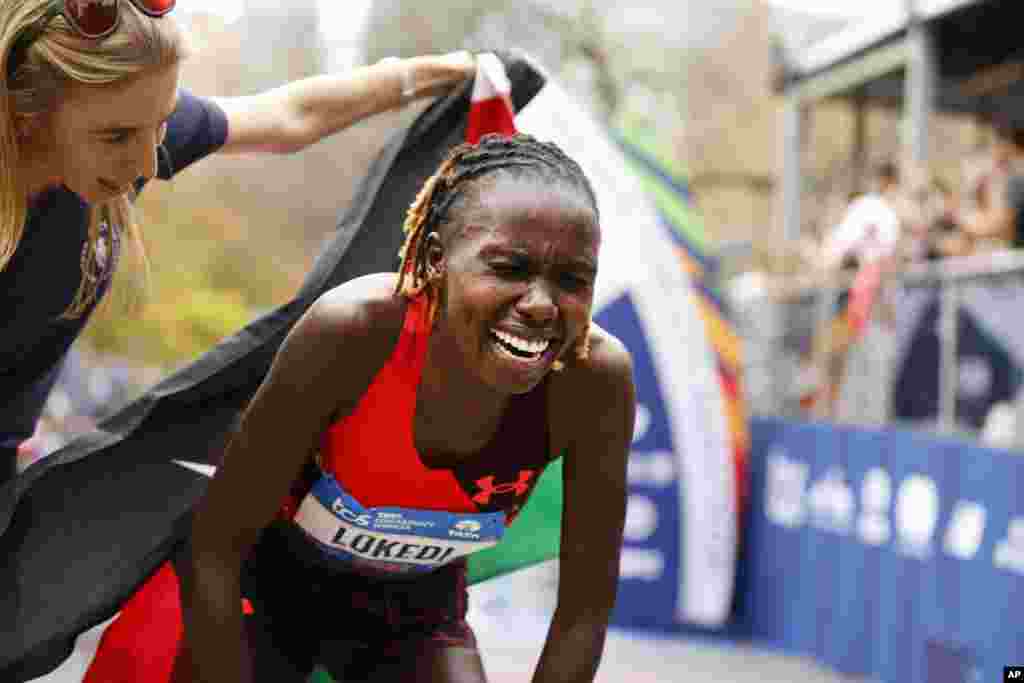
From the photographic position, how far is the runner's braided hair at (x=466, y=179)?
2242 millimetres

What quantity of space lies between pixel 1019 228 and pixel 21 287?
18.3 feet

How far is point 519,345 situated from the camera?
7.06 feet

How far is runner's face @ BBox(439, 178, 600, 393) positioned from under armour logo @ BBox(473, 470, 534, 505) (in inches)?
11.4

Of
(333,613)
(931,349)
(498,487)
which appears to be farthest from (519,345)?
(931,349)

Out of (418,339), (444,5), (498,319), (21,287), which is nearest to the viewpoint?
(498,319)

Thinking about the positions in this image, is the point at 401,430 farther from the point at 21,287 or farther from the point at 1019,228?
the point at 1019,228

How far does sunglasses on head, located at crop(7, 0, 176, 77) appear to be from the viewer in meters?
2.23

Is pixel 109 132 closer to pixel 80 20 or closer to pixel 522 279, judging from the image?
pixel 80 20

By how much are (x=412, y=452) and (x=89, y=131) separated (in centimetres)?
80

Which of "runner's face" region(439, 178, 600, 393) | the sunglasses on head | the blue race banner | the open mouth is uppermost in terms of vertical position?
the sunglasses on head

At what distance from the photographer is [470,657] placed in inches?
103

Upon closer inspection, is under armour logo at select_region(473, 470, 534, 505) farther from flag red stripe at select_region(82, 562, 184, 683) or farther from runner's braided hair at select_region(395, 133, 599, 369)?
flag red stripe at select_region(82, 562, 184, 683)

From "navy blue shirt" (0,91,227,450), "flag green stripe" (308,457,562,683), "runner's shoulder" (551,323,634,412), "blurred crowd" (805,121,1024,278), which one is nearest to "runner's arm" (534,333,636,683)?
"runner's shoulder" (551,323,634,412)

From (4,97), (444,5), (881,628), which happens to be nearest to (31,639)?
(4,97)
